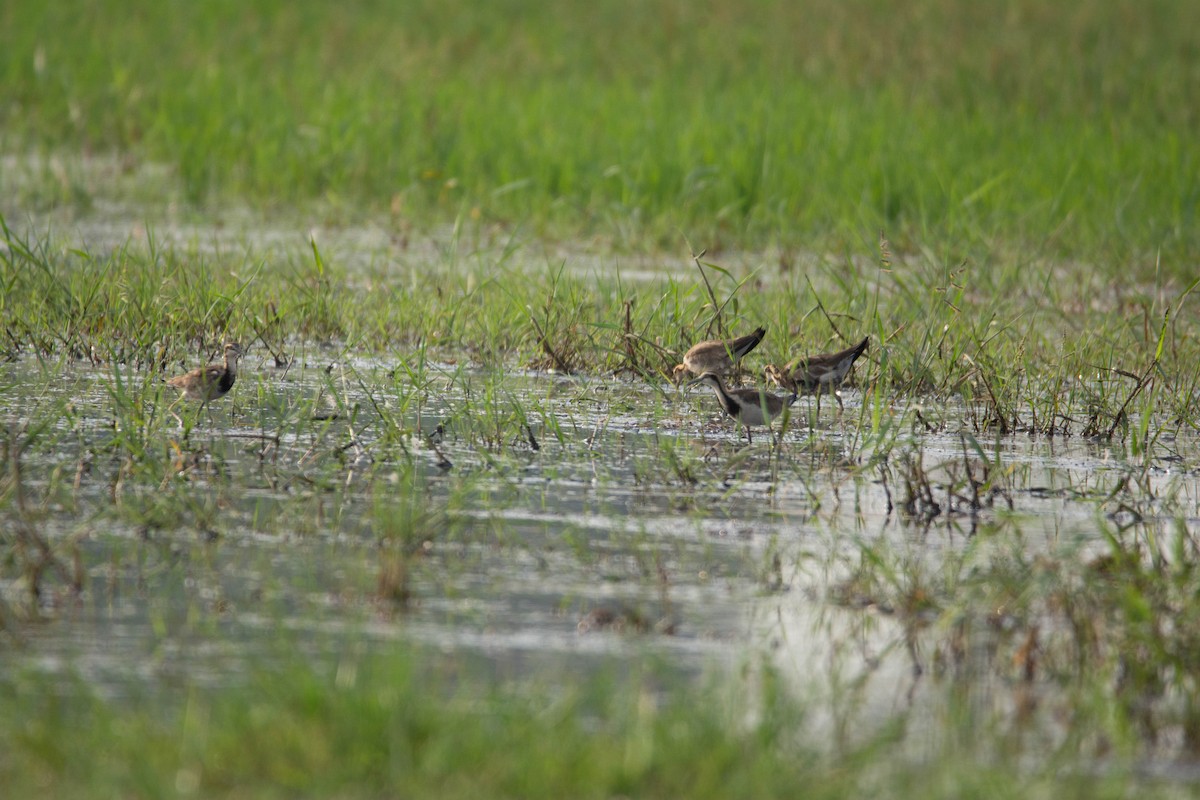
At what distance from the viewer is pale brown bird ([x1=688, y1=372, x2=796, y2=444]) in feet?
22.6

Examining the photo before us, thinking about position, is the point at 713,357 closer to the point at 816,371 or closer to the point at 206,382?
the point at 816,371

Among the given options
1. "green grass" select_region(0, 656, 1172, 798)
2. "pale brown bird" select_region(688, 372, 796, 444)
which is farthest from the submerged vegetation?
"pale brown bird" select_region(688, 372, 796, 444)

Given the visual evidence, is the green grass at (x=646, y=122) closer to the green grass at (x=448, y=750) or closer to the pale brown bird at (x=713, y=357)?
the pale brown bird at (x=713, y=357)

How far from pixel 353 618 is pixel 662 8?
2096 centimetres

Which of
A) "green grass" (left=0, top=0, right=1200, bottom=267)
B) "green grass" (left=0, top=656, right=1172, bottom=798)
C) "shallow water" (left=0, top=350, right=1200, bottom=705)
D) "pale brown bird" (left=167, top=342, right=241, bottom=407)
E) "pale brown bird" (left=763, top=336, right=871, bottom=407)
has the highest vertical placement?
"green grass" (left=0, top=0, right=1200, bottom=267)

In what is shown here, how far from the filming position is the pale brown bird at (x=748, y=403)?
6.89 metres

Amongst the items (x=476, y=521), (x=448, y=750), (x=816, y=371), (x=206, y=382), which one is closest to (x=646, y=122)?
(x=816, y=371)

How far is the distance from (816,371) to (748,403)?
571 mm

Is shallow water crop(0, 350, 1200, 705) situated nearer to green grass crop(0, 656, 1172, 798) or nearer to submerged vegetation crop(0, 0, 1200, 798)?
submerged vegetation crop(0, 0, 1200, 798)

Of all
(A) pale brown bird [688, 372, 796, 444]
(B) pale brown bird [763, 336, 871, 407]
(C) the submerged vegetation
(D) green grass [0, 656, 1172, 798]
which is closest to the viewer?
(D) green grass [0, 656, 1172, 798]

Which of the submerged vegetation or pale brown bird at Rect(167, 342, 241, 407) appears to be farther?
pale brown bird at Rect(167, 342, 241, 407)

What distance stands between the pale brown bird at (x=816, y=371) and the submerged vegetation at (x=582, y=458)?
0.70 ft

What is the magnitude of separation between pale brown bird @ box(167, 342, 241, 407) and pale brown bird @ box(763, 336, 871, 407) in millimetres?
2452

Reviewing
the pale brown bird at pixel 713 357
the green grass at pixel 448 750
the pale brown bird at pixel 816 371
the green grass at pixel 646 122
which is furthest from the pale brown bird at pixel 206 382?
the green grass at pixel 646 122
